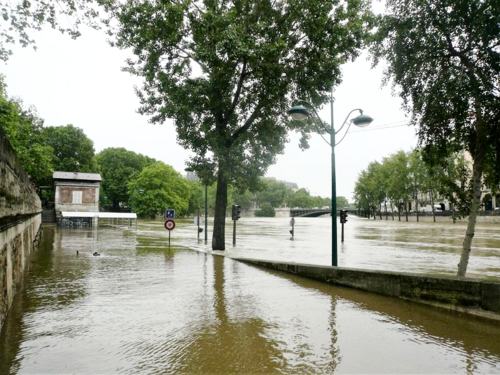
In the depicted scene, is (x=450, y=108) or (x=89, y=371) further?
(x=450, y=108)

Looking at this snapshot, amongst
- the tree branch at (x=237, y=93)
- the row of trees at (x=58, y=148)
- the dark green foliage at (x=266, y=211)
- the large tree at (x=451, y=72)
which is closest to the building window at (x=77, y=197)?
the row of trees at (x=58, y=148)

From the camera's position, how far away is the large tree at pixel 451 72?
778 centimetres

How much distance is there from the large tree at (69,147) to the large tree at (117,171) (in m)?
12.0

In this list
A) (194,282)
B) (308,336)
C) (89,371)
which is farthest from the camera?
(194,282)

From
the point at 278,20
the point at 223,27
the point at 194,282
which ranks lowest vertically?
the point at 194,282

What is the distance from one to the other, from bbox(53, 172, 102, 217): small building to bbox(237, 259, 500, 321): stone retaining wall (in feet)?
151

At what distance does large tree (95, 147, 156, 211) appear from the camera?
7219cm

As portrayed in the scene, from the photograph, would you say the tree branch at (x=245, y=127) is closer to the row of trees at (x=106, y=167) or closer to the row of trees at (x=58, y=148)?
the row of trees at (x=106, y=167)

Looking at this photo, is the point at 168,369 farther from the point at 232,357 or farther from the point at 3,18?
the point at 3,18

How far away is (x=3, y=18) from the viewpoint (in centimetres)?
690

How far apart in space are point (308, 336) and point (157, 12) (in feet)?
47.5

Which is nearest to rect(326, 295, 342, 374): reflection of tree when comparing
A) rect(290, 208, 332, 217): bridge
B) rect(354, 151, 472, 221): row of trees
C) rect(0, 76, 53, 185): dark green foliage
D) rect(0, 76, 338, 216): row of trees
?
rect(0, 76, 53, 185): dark green foliage

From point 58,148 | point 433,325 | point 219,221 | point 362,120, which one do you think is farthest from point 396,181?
point 433,325

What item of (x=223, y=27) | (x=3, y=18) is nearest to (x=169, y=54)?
(x=223, y=27)
